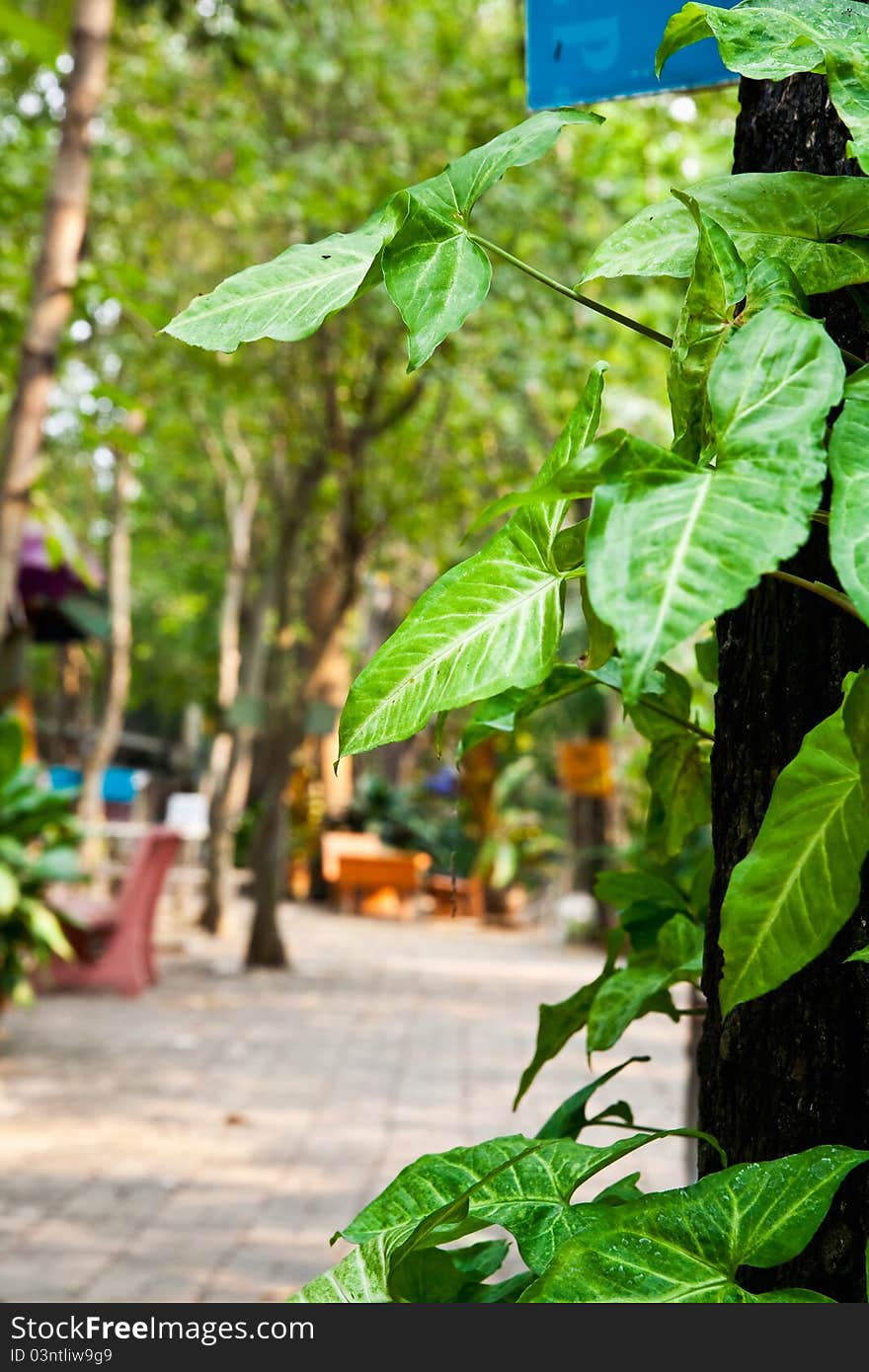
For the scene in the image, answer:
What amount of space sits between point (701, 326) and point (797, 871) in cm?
34

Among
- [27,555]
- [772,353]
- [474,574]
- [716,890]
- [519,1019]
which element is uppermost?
[27,555]

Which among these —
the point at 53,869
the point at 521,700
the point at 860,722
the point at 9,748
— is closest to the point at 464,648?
the point at 860,722

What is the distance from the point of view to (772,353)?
2.65 feet

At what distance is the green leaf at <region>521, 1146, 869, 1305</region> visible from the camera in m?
0.88

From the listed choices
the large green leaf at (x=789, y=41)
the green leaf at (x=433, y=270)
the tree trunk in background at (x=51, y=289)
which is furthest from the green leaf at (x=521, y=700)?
the tree trunk in background at (x=51, y=289)

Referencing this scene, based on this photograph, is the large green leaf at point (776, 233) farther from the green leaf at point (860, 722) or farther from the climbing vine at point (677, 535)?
the green leaf at point (860, 722)

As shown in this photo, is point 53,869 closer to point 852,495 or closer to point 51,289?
point 51,289

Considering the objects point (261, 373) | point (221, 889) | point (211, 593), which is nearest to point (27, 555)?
point (261, 373)

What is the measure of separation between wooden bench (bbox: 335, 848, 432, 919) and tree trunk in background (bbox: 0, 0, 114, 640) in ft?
46.4

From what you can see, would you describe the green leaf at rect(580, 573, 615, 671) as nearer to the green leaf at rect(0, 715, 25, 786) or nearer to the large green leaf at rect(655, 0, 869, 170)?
the large green leaf at rect(655, 0, 869, 170)

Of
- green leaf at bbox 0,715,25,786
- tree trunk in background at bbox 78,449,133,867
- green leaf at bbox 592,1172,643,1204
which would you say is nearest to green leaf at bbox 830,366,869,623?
green leaf at bbox 592,1172,643,1204

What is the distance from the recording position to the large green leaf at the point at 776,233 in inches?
38.2
